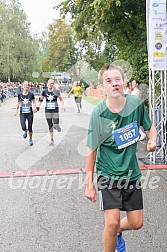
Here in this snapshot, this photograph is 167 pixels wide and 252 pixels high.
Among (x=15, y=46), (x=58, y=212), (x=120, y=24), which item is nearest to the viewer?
(x=58, y=212)

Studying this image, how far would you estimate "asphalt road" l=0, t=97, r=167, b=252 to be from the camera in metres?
3.74

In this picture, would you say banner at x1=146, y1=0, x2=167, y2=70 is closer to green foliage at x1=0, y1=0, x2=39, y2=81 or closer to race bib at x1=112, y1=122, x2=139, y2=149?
race bib at x1=112, y1=122, x2=139, y2=149

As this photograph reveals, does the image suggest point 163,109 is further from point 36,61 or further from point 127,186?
point 36,61

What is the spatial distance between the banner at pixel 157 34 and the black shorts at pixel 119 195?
4.19 meters

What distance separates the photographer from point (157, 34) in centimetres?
672

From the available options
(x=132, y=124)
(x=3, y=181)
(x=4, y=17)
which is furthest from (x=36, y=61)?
(x=132, y=124)

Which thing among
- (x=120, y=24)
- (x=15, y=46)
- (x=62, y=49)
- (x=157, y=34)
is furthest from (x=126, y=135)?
(x=15, y=46)

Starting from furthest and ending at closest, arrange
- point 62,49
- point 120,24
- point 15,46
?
point 15,46, point 62,49, point 120,24

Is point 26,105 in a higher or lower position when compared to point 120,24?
lower

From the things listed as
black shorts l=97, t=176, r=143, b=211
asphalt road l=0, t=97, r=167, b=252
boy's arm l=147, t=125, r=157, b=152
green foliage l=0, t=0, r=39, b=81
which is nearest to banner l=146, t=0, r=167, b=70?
asphalt road l=0, t=97, r=167, b=252

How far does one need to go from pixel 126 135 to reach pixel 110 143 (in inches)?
6.1

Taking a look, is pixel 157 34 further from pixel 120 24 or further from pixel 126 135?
pixel 120 24

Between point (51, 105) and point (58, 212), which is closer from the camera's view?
point (58, 212)

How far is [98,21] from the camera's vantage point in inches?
551
